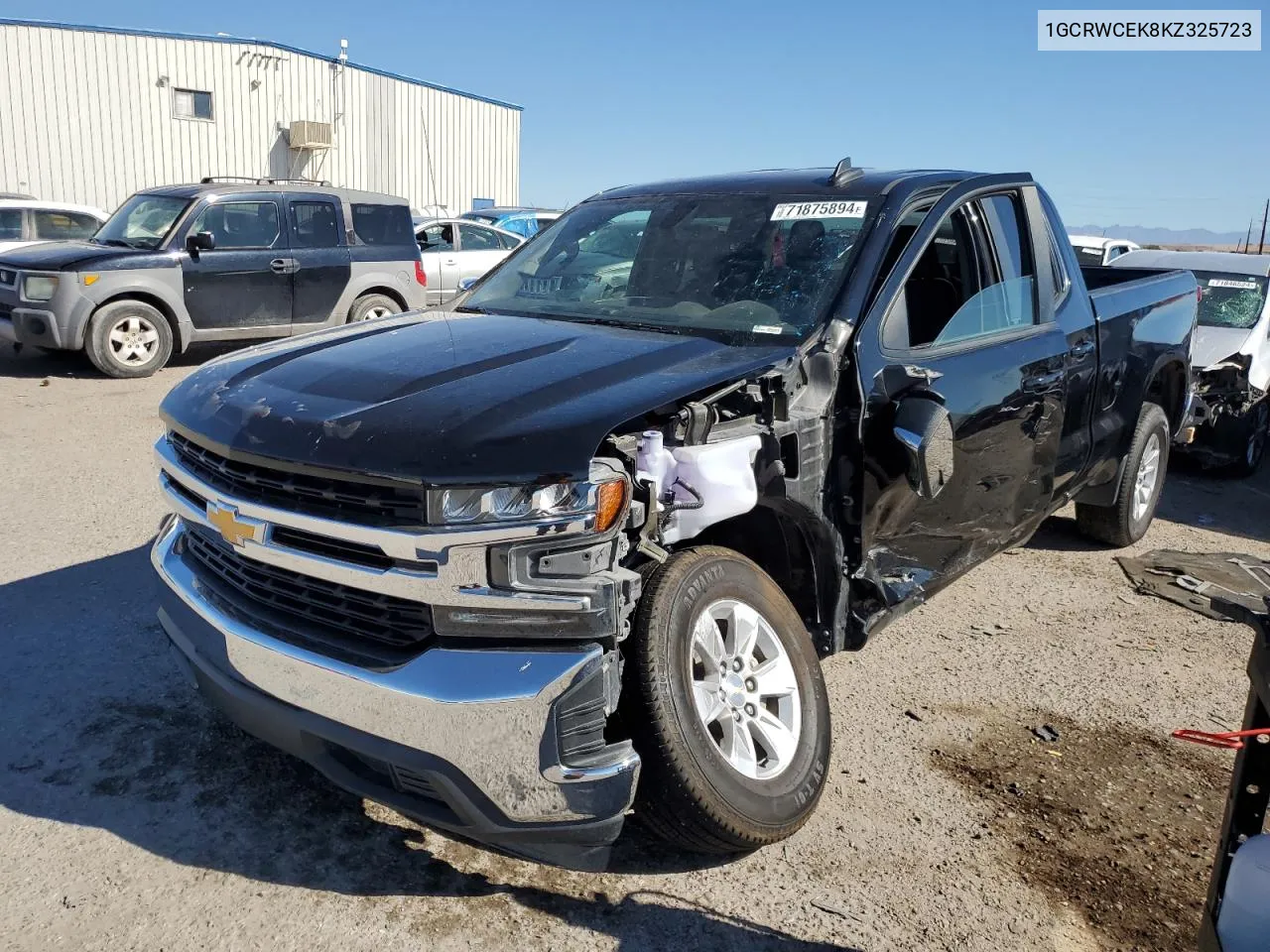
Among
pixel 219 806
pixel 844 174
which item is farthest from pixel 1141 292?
pixel 219 806

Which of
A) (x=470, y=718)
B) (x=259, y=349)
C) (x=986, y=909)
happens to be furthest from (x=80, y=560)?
(x=986, y=909)

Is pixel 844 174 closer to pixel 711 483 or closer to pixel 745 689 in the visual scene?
pixel 711 483

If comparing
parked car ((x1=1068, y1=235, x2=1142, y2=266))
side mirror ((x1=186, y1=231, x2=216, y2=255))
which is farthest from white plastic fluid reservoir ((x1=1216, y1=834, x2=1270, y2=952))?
parked car ((x1=1068, y1=235, x2=1142, y2=266))

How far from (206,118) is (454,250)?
12.6 metres

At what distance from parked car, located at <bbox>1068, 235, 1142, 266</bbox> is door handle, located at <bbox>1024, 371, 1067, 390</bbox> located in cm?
1139

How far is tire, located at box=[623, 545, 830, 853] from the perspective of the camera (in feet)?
8.41

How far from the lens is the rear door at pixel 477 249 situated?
14.3 meters

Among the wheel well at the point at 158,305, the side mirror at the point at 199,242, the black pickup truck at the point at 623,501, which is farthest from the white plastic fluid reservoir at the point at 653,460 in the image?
the wheel well at the point at 158,305

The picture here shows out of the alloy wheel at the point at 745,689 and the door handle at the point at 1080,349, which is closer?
the alloy wheel at the point at 745,689

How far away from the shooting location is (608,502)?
248 centimetres

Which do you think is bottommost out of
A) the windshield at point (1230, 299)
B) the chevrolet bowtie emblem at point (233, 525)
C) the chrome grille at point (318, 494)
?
the chevrolet bowtie emblem at point (233, 525)

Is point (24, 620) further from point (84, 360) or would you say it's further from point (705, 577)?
point (84, 360)

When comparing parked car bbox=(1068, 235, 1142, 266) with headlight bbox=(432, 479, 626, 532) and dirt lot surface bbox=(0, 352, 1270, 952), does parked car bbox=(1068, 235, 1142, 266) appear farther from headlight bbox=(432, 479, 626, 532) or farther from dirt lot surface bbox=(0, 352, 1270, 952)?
headlight bbox=(432, 479, 626, 532)

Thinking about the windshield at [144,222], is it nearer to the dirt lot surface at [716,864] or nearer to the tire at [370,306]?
the tire at [370,306]
